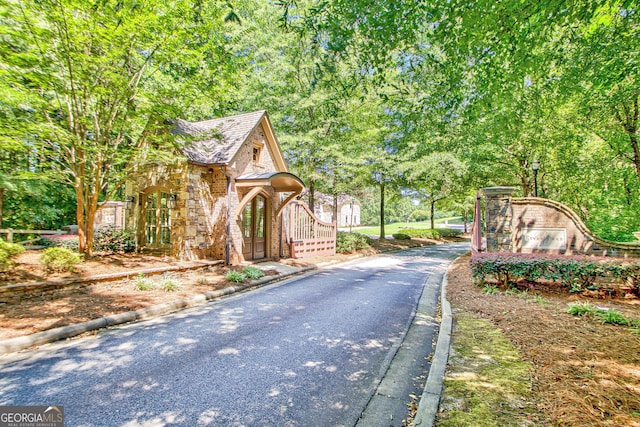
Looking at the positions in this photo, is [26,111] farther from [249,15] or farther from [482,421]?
[249,15]

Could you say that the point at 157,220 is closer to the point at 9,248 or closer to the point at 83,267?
the point at 83,267

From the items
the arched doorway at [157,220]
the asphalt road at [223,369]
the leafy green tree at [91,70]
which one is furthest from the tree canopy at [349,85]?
the asphalt road at [223,369]

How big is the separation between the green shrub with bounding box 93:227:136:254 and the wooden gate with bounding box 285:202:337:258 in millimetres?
6134

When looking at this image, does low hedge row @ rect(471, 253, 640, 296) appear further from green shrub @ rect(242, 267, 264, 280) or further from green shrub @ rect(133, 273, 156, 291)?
green shrub @ rect(133, 273, 156, 291)

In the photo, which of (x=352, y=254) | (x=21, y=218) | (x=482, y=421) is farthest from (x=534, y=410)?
(x=21, y=218)

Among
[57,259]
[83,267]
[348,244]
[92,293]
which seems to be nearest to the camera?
[92,293]

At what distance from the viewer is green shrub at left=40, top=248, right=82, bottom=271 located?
6793mm

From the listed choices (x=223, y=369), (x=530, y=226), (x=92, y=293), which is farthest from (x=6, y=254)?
(x=530, y=226)

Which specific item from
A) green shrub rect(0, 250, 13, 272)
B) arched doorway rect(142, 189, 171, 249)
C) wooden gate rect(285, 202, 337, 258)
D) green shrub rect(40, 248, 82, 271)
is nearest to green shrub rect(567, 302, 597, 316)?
wooden gate rect(285, 202, 337, 258)

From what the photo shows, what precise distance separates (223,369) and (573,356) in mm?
4075

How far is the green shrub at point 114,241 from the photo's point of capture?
1094cm

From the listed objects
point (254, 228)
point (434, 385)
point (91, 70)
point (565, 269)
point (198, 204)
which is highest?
point (91, 70)

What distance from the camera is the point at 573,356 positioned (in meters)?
3.45

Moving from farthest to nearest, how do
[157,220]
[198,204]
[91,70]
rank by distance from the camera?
[157,220] → [198,204] → [91,70]
